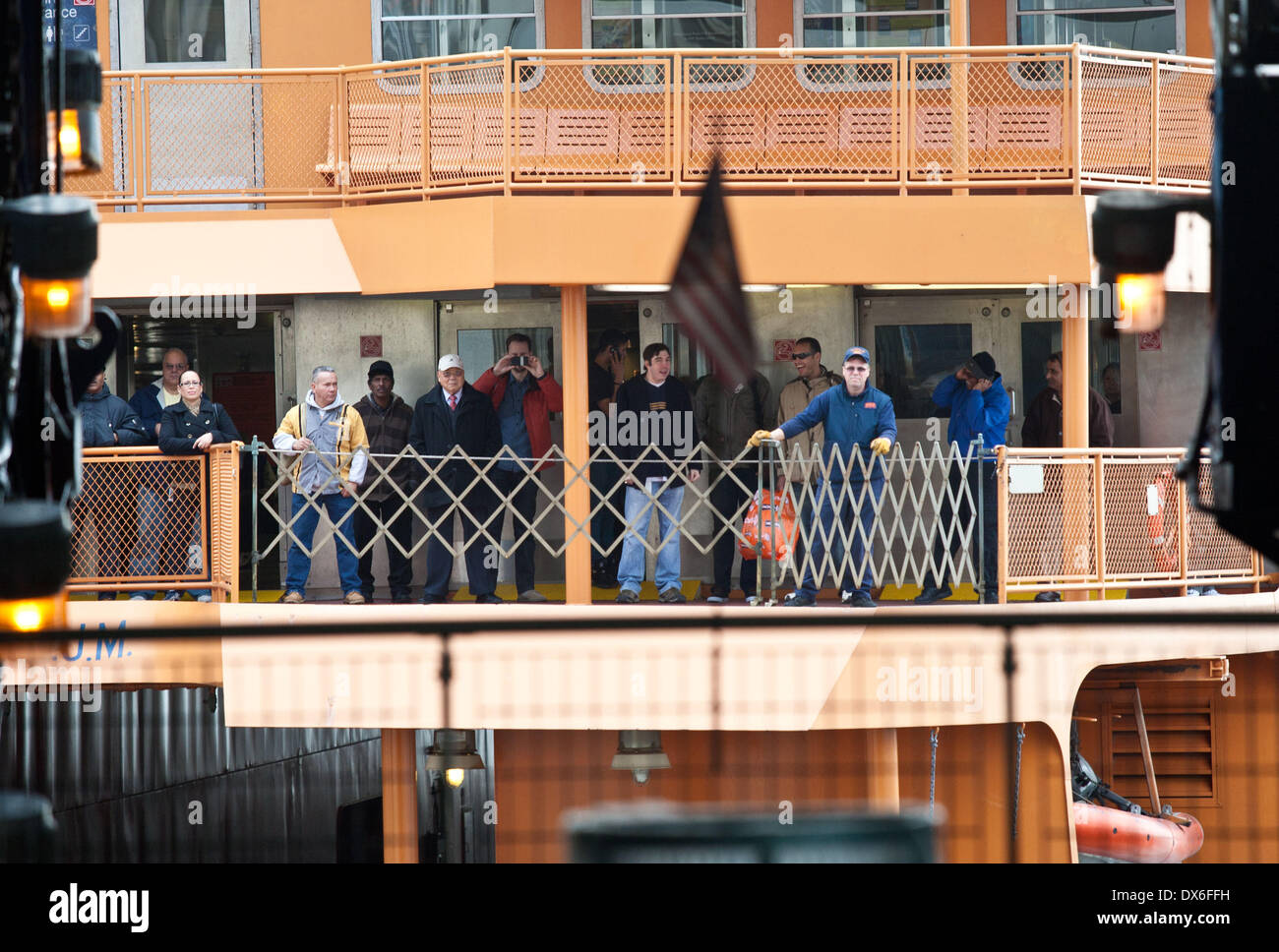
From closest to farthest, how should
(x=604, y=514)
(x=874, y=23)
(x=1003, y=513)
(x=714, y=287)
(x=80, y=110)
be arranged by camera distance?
(x=714, y=287), (x=80, y=110), (x=1003, y=513), (x=604, y=514), (x=874, y=23)

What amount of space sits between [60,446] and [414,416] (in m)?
3.98

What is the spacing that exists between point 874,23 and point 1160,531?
6.38 metres

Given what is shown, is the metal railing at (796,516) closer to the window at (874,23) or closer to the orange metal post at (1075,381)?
the orange metal post at (1075,381)

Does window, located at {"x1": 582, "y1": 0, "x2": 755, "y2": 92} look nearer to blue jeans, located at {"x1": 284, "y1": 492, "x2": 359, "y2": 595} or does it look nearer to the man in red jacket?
the man in red jacket

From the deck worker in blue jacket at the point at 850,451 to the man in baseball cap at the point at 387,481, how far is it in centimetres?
295

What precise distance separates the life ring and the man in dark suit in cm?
519

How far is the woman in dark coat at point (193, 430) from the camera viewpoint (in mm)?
11594

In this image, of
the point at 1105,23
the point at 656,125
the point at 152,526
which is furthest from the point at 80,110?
the point at 1105,23

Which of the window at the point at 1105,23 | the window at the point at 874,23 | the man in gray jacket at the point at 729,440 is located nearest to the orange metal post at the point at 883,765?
the man in gray jacket at the point at 729,440

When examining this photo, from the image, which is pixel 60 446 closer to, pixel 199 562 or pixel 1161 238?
pixel 199 562

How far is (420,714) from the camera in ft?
37.4

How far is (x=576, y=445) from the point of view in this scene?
12.5 meters

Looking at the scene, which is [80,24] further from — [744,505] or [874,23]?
[744,505]
